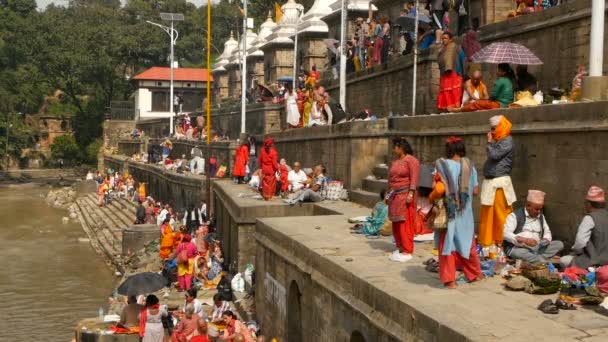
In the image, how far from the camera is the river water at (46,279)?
739 inches

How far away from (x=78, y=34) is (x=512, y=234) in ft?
197

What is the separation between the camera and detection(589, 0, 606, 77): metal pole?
355 inches

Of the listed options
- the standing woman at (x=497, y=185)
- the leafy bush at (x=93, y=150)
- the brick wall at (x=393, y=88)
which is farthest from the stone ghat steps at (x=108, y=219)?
the standing woman at (x=497, y=185)

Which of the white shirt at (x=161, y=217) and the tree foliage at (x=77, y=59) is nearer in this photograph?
the white shirt at (x=161, y=217)

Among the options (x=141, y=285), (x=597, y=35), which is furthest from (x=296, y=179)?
(x=597, y=35)

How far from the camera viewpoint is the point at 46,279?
24.6m

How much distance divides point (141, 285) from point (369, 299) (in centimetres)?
639

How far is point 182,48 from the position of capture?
265ft

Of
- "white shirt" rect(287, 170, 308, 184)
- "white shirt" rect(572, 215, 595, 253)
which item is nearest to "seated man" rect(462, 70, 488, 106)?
"white shirt" rect(572, 215, 595, 253)

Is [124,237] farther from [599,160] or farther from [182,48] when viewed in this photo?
[182,48]

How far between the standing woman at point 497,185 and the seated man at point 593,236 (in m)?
1.30

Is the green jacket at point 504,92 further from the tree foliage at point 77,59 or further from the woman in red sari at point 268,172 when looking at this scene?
the tree foliage at point 77,59

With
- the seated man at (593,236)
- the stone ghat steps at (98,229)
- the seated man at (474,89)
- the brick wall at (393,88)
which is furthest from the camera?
the stone ghat steps at (98,229)

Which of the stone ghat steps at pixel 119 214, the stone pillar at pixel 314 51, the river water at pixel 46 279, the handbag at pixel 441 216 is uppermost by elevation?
the stone pillar at pixel 314 51
